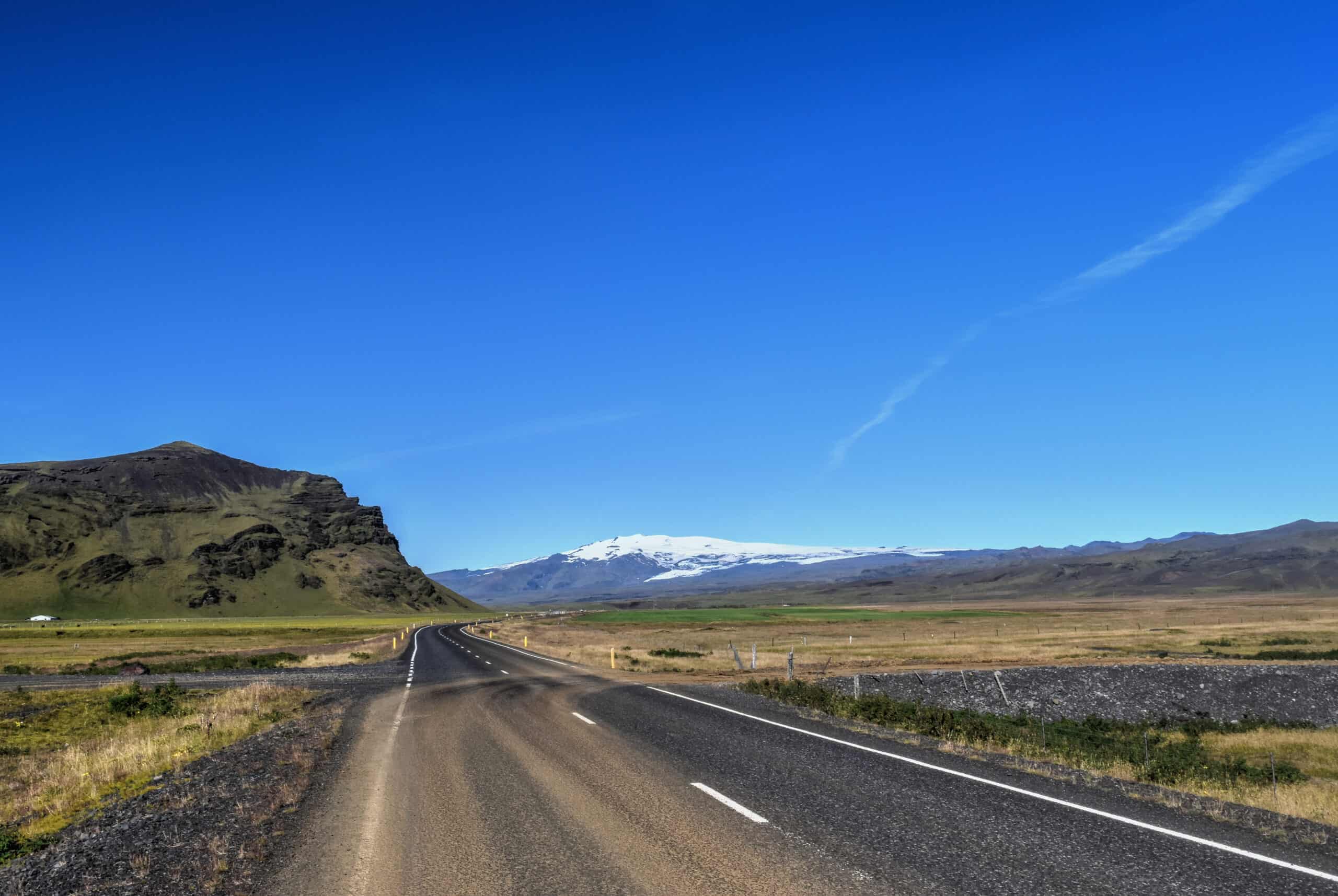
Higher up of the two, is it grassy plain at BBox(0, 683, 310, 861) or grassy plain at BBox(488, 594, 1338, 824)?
grassy plain at BBox(0, 683, 310, 861)

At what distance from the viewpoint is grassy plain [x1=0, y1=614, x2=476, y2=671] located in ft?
197

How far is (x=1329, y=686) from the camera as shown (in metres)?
41.5

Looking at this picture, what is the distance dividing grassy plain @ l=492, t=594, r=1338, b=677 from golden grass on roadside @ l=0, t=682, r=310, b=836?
20.0 m

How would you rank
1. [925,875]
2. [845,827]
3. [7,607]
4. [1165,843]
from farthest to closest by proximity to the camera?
[7,607] < [845,827] < [1165,843] < [925,875]

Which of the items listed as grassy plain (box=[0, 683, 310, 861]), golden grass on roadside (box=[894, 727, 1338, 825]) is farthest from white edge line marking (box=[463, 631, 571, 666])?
golden grass on roadside (box=[894, 727, 1338, 825])

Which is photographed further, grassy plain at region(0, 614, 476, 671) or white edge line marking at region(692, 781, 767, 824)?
grassy plain at region(0, 614, 476, 671)

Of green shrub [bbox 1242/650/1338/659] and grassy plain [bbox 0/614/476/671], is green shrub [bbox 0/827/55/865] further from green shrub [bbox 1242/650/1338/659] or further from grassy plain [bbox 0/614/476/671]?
green shrub [bbox 1242/650/1338/659]

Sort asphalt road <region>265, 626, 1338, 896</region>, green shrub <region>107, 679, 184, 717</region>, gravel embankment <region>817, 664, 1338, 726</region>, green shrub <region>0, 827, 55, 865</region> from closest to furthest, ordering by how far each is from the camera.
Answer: asphalt road <region>265, 626, 1338, 896</region> < green shrub <region>0, 827, 55, 865</region> < green shrub <region>107, 679, 184, 717</region> < gravel embankment <region>817, 664, 1338, 726</region>

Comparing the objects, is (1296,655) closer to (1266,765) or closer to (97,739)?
(1266,765)

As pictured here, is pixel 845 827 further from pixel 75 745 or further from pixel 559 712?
pixel 75 745

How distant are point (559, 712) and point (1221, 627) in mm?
83755

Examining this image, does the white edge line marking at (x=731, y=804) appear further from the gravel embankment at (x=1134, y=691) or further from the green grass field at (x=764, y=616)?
the green grass field at (x=764, y=616)

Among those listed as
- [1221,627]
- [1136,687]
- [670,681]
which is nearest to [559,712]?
[670,681]

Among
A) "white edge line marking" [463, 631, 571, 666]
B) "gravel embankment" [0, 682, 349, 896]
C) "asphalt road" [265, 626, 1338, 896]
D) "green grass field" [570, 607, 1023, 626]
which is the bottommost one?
"green grass field" [570, 607, 1023, 626]
